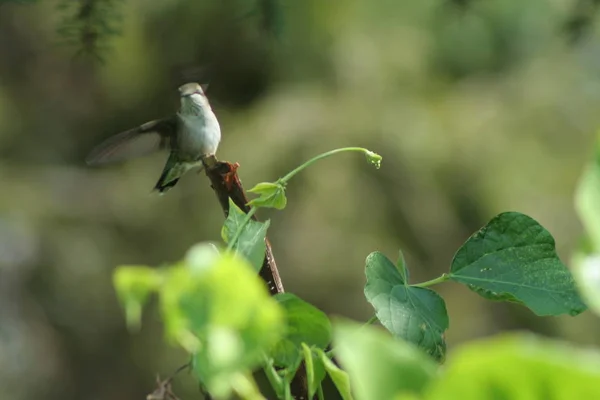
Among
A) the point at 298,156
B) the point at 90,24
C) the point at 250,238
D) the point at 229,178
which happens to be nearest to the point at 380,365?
the point at 250,238

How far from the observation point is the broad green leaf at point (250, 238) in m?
0.29

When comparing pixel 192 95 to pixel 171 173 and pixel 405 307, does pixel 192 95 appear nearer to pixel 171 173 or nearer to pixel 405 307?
pixel 171 173

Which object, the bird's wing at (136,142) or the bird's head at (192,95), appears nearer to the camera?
the bird's wing at (136,142)

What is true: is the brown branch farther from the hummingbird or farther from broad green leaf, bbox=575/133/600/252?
the hummingbird

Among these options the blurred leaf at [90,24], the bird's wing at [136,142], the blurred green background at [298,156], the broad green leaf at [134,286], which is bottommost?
the blurred green background at [298,156]

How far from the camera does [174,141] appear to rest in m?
1.32

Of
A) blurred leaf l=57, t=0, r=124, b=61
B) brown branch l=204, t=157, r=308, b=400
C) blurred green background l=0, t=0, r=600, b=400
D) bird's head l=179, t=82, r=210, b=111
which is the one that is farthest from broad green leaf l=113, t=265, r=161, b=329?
blurred green background l=0, t=0, r=600, b=400

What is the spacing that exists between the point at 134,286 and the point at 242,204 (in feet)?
0.68

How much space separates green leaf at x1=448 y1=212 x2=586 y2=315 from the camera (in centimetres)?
34

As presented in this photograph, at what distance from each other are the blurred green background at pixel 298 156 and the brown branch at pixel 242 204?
2.27 meters

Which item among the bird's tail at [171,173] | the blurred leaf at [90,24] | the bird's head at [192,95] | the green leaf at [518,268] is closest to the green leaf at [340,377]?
the green leaf at [518,268]

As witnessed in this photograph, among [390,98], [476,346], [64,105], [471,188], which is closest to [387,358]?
[476,346]

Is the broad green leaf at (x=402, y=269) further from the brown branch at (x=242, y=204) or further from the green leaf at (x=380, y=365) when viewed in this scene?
the green leaf at (x=380, y=365)

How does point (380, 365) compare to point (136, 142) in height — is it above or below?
above
